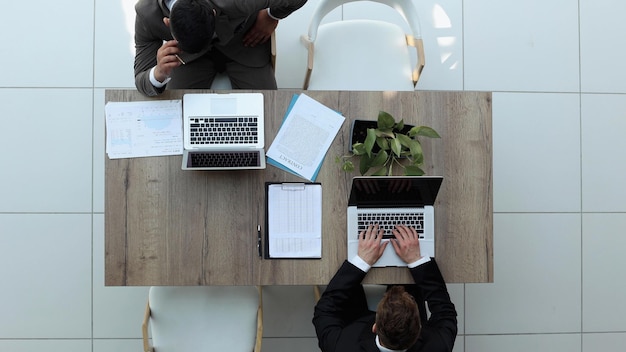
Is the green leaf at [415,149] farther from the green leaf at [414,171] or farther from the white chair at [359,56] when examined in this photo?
the white chair at [359,56]

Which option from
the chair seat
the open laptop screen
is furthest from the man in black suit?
the chair seat

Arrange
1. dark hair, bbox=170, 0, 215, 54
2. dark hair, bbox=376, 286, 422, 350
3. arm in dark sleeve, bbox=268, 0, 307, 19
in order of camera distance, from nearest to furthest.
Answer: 1. dark hair, bbox=376, 286, 422, 350
2. dark hair, bbox=170, 0, 215, 54
3. arm in dark sleeve, bbox=268, 0, 307, 19

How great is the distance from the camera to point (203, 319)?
2.25 metres

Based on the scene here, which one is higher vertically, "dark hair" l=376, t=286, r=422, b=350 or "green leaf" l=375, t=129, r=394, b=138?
"green leaf" l=375, t=129, r=394, b=138

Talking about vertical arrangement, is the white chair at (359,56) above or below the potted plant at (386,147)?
above

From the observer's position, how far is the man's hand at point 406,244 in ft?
7.04
